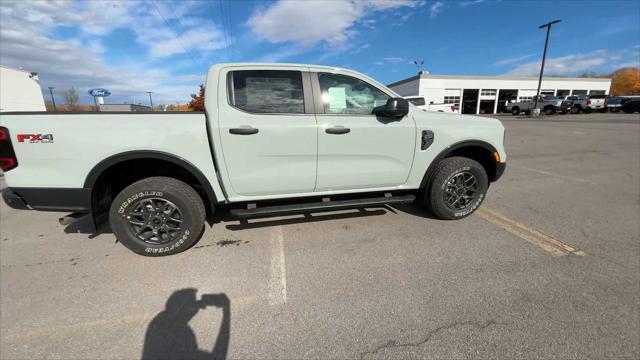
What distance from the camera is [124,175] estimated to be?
3.08 metres

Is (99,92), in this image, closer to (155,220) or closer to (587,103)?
(155,220)

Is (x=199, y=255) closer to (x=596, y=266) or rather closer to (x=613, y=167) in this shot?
(x=596, y=266)

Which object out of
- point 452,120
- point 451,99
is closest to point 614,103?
point 451,99

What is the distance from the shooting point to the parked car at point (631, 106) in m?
29.7

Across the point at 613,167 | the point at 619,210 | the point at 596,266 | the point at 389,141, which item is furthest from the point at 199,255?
the point at 613,167

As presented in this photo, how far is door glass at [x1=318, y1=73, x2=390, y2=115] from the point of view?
3103 mm

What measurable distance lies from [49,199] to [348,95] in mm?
3119

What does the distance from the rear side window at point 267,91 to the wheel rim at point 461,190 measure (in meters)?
2.14

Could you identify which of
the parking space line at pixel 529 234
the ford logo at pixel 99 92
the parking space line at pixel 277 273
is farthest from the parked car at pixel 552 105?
the ford logo at pixel 99 92

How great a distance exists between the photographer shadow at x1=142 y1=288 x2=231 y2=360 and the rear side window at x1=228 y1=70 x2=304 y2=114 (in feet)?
5.99

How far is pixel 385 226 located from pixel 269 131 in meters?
1.88

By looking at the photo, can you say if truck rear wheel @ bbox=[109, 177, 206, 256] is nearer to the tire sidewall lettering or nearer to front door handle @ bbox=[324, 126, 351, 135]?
the tire sidewall lettering

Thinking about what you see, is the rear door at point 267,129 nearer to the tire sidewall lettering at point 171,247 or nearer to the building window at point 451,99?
the tire sidewall lettering at point 171,247

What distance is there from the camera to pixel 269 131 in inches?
112
